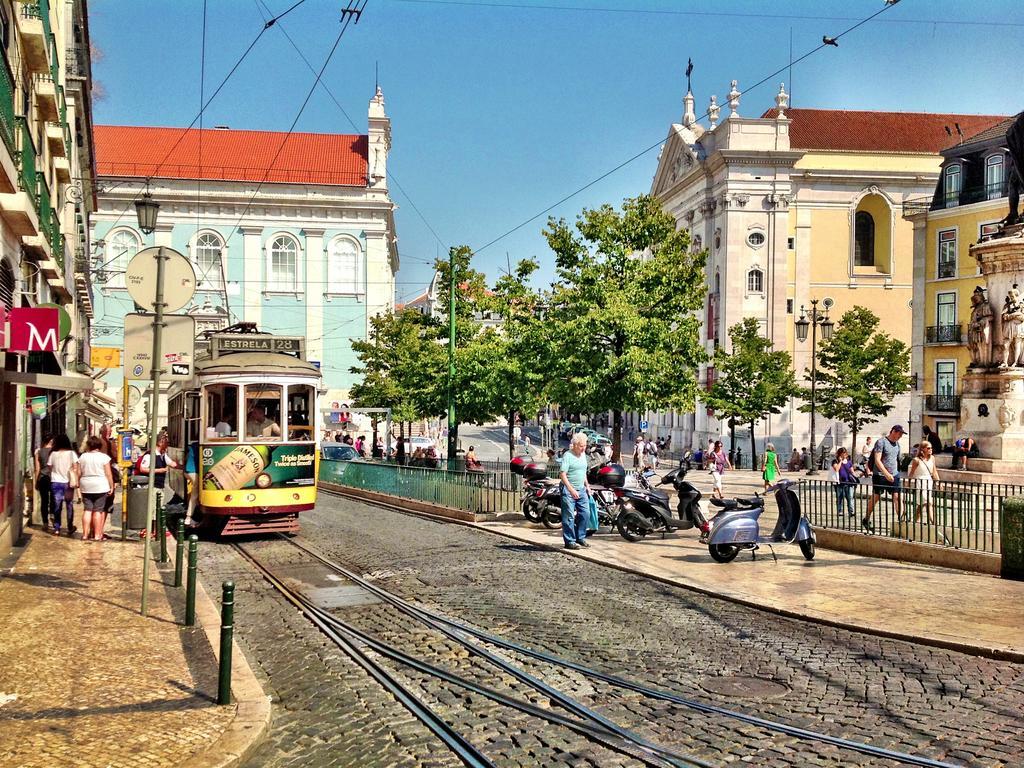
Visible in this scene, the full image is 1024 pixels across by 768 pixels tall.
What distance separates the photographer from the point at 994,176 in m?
50.1

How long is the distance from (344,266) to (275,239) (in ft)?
15.5

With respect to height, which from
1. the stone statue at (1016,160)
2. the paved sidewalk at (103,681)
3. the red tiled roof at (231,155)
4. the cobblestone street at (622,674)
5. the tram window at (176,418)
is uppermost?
the red tiled roof at (231,155)

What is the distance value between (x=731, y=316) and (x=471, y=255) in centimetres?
2943

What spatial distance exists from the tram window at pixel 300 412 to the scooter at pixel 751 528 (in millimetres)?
6930

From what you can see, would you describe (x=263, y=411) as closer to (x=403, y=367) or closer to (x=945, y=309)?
(x=403, y=367)

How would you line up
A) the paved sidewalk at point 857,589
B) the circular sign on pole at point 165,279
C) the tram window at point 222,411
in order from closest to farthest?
the paved sidewalk at point 857,589 < the circular sign on pole at point 165,279 < the tram window at point 222,411

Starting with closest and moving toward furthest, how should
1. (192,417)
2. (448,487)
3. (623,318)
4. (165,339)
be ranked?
(165,339), (192,417), (448,487), (623,318)

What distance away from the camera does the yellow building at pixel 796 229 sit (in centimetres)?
6444

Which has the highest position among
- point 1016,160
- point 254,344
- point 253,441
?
point 1016,160

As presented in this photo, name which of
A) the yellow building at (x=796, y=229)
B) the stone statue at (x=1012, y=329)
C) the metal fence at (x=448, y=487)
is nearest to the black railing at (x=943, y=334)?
the yellow building at (x=796, y=229)

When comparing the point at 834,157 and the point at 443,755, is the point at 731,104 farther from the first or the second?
the point at 443,755

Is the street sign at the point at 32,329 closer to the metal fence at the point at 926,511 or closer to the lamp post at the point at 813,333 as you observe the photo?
the metal fence at the point at 926,511

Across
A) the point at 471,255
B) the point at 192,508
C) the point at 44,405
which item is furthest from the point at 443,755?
the point at 471,255

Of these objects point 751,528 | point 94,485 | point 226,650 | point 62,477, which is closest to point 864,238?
point 751,528
